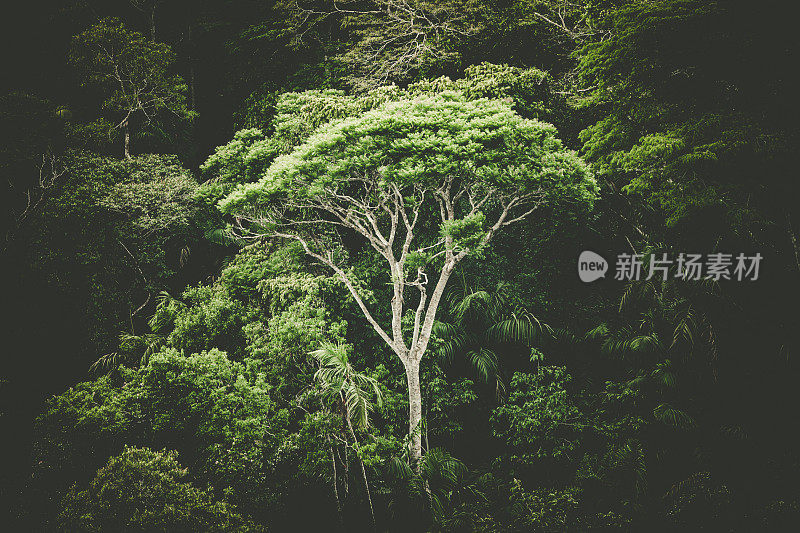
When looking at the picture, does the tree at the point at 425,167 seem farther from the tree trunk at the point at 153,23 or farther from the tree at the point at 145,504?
the tree trunk at the point at 153,23

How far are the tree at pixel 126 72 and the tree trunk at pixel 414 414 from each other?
29.8ft

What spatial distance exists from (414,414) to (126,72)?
10.7 metres

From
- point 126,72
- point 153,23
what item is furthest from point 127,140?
point 153,23

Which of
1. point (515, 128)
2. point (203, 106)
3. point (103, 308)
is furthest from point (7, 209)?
point (515, 128)

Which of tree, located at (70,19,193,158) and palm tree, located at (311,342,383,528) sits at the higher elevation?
tree, located at (70,19,193,158)

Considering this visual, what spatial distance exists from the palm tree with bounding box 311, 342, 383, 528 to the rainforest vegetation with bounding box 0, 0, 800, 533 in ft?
0.16

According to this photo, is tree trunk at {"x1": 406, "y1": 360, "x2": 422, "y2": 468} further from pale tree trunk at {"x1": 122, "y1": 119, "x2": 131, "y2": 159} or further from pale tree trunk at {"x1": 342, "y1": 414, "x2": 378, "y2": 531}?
pale tree trunk at {"x1": 122, "y1": 119, "x2": 131, "y2": 159}

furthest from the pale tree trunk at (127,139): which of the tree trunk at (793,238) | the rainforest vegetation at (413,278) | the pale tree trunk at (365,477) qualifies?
the tree trunk at (793,238)

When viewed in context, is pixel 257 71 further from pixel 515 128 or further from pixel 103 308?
pixel 515 128

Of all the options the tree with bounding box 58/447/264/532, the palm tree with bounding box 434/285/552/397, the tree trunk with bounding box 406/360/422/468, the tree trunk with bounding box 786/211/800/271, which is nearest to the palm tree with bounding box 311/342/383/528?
the tree trunk with bounding box 406/360/422/468

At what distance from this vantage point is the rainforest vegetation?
226 inches

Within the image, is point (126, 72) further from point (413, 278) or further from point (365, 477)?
point (365, 477)

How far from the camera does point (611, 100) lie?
6.45 meters

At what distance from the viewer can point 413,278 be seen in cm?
897
